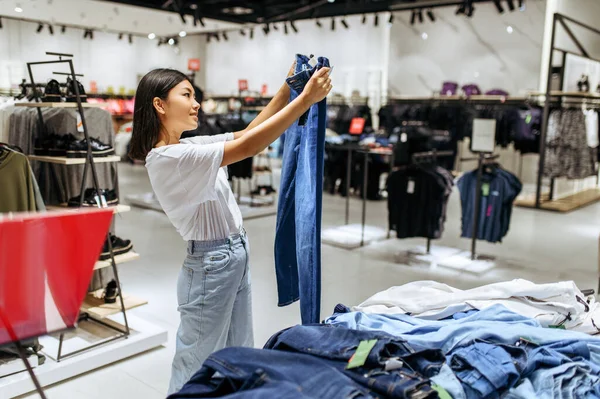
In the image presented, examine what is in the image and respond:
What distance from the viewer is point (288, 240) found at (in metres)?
2.20

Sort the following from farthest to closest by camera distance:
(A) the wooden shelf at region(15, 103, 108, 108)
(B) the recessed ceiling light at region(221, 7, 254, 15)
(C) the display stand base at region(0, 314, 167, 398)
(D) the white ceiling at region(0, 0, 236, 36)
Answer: (B) the recessed ceiling light at region(221, 7, 254, 15)
(D) the white ceiling at region(0, 0, 236, 36)
(A) the wooden shelf at region(15, 103, 108, 108)
(C) the display stand base at region(0, 314, 167, 398)

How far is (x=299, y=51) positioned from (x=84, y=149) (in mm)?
11646

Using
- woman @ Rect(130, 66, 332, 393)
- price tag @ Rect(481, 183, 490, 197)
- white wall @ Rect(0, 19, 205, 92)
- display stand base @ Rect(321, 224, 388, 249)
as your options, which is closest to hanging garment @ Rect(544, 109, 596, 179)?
display stand base @ Rect(321, 224, 388, 249)

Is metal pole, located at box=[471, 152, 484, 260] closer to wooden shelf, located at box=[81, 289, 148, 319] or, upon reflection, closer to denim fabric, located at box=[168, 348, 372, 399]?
wooden shelf, located at box=[81, 289, 148, 319]

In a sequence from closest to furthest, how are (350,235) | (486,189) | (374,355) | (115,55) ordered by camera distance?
(374,355), (486,189), (350,235), (115,55)

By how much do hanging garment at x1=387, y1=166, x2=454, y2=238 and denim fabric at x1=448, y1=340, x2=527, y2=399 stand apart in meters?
4.12

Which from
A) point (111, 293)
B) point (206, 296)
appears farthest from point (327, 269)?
point (206, 296)

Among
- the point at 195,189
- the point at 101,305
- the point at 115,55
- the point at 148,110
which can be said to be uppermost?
the point at 115,55

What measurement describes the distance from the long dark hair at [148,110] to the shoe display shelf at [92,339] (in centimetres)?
137

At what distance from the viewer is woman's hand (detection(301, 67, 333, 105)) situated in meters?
1.70

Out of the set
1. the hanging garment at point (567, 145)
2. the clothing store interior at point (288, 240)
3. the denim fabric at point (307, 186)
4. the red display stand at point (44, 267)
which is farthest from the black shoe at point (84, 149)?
the hanging garment at point (567, 145)

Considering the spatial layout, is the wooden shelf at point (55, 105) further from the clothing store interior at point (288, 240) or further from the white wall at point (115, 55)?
the white wall at point (115, 55)

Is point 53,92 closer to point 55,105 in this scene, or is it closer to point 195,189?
point 55,105

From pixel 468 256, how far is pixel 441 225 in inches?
18.1
